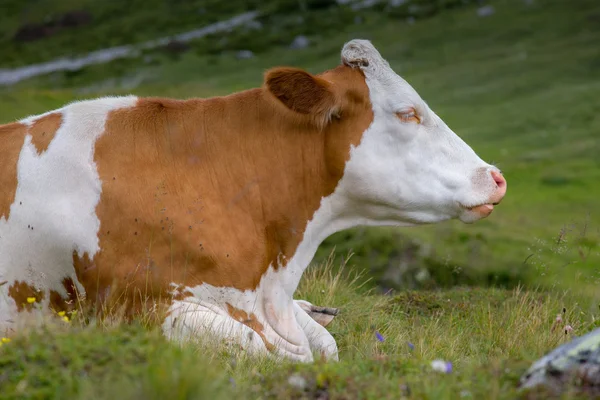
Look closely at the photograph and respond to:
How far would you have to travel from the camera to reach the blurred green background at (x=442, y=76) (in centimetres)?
1462

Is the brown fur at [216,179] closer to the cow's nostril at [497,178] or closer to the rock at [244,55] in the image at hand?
the cow's nostril at [497,178]

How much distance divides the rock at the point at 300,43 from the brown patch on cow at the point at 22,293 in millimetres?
62692

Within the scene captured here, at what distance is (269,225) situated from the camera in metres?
6.98

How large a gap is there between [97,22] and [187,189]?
7918 centimetres

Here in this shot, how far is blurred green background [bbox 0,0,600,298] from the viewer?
14617 millimetres

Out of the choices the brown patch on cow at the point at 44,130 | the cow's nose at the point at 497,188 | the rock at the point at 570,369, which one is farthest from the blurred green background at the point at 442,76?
the brown patch on cow at the point at 44,130

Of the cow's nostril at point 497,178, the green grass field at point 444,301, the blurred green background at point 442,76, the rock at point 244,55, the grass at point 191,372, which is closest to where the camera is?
the grass at point 191,372

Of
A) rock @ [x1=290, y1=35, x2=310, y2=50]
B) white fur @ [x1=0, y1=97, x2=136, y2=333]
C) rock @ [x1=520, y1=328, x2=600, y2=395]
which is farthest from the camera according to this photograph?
rock @ [x1=290, y1=35, x2=310, y2=50]

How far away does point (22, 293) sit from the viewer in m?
6.47

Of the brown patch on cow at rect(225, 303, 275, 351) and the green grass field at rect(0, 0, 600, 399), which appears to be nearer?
the green grass field at rect(0, 0, 600, 399)

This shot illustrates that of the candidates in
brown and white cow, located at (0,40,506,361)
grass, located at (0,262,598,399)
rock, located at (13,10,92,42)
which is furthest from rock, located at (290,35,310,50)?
grass, located at (0,262,598,399)

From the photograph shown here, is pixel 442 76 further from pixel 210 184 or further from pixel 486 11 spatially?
pixel 210 184

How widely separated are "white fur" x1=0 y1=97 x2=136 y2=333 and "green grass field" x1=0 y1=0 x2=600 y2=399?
0.65 meters

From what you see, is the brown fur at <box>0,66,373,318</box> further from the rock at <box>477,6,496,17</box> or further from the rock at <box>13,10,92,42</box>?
the rock at <box>13,10,92,42</box>
